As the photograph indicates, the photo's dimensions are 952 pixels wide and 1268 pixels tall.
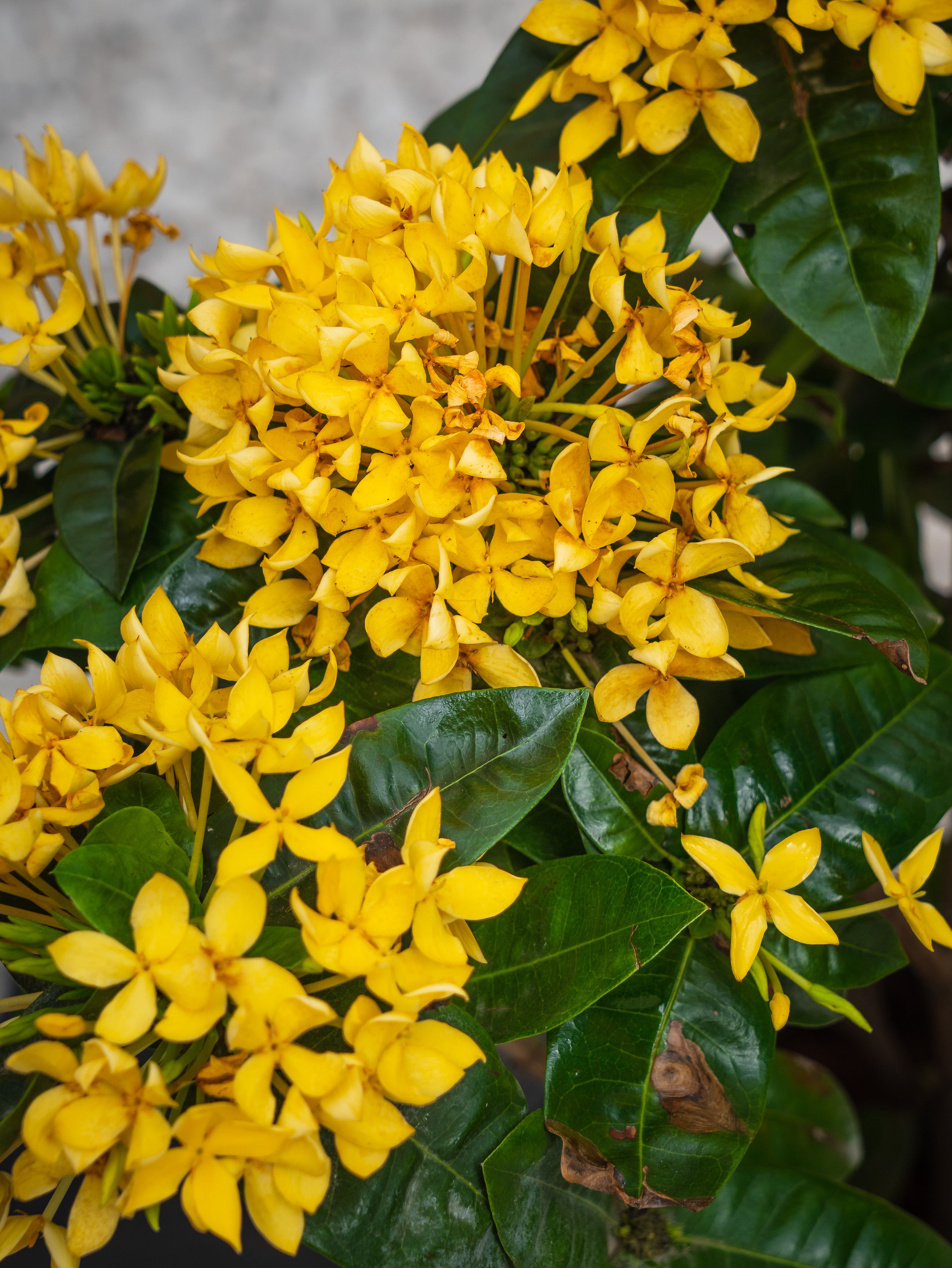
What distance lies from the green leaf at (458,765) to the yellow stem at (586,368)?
0.54ft

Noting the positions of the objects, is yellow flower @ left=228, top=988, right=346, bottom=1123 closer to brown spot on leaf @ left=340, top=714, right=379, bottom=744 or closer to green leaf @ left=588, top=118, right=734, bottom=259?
brown spot on leaf @ left=340, top=714, right=379, bottom=744

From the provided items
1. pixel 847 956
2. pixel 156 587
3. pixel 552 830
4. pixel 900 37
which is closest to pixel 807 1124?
pixel 847 956

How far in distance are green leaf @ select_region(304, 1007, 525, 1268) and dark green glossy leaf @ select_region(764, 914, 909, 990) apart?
0.18 m

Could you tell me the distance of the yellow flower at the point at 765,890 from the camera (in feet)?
1.40

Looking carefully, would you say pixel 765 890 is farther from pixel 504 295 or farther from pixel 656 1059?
pixel 504 295

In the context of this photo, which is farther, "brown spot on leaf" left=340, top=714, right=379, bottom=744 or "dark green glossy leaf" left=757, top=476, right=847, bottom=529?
"dark green glossy leaf" left=757, top=476, right=847, bottom=529

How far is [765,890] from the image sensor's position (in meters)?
0.44

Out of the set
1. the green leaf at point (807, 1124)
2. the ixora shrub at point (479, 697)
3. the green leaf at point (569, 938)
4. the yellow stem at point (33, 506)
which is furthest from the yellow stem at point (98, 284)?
the green leaf at point (807, 1124)

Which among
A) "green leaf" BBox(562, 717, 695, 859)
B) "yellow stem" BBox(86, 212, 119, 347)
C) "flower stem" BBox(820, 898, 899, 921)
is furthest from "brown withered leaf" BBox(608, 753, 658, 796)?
"yellow stem" BBox(86, 212, 119, 347)

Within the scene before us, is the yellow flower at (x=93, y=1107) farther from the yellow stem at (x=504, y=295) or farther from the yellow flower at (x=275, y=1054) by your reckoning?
the yellow stem at (x=504, y=295)

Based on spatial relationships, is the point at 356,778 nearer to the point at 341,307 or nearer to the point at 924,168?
the point at 341,307

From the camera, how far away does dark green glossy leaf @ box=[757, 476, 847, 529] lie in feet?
2.26

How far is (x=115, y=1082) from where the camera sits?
13.5 inches

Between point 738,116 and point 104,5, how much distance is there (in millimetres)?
1558
